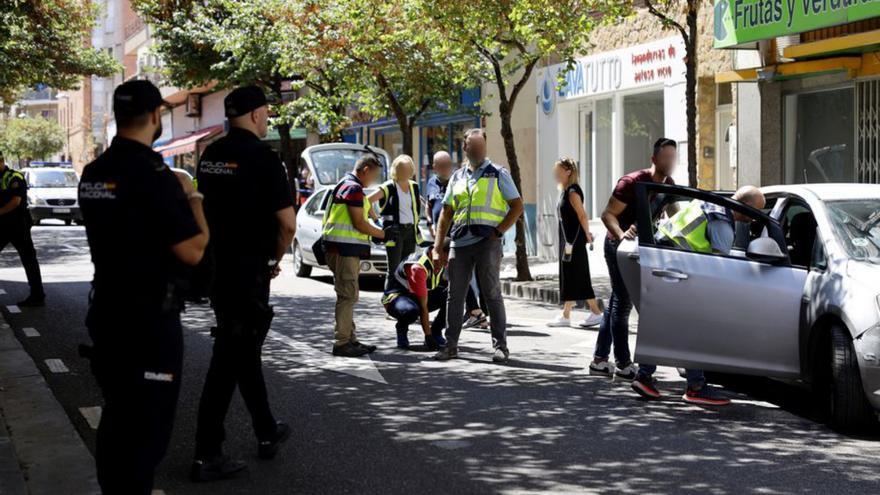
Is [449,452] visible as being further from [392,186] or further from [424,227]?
[424,227]

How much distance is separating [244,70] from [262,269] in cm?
2620

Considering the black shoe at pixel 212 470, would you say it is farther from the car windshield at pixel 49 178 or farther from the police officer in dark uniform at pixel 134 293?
the car windshield at pixel 49 178

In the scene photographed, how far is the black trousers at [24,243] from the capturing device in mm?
15203

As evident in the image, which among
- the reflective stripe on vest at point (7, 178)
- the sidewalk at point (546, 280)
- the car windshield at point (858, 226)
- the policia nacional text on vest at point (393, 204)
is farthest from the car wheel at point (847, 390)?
the reflective stripe on vest at point (7, 178)

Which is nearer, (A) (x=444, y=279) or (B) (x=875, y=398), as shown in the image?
(B) (x=875, y=398)

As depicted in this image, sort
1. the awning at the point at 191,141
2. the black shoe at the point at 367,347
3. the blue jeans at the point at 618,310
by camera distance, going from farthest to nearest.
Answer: the awning at the point at 191,141 → the black shoe at the point at 367,347 → the blue jeans at the point at 618,310

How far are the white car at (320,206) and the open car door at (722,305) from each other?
8797 millimetres

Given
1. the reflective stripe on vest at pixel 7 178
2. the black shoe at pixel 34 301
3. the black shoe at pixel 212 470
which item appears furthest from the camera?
the black shoe at pixel 34 301

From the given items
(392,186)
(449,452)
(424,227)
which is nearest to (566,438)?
(449,452)

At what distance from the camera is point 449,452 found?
718cm

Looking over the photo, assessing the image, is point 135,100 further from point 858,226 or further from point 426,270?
point 426,270

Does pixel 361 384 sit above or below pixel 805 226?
below

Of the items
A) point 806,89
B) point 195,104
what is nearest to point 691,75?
point 806,89

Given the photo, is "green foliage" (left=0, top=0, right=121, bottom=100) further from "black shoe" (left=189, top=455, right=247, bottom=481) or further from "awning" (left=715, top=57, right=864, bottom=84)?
"black shoe" (left=189, top=455, right=247, bottom=481)
